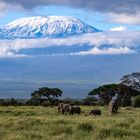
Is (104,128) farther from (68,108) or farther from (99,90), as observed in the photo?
(99,90)

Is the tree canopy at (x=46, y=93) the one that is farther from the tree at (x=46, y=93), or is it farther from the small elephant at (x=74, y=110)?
the small elephant at (x=74, y=110)

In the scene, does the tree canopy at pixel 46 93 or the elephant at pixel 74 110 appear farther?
the tree canopy at pixel 46 93

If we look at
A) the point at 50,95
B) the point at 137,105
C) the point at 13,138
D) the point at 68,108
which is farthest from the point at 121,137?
the point at 50,95

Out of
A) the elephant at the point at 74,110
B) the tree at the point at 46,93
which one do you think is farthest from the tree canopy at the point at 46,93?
the elephant at the point at 74,110

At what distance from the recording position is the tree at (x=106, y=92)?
75812 millimetres

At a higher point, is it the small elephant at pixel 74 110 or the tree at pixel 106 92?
the tree at pixel 106 92

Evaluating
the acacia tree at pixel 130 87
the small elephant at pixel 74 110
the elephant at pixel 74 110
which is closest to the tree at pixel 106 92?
the acacia tree at pixel 130 87

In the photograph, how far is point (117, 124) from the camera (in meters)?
21.6

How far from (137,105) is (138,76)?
3114 centimetres

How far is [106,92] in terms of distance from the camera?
76.8 meters

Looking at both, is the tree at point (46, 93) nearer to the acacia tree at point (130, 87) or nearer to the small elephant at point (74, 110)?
the acacia tree at point (130, 87)

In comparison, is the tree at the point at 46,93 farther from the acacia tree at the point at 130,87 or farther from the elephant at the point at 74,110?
the elephant at the point at 74,110

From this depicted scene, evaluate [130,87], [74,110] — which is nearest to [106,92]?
[130,87]

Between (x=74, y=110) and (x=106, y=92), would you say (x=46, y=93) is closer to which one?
(x=106, y=92)
